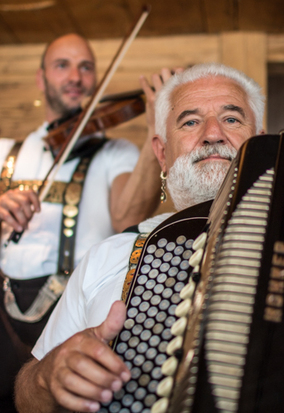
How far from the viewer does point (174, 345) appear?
0.62 m

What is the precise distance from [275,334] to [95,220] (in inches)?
48.2

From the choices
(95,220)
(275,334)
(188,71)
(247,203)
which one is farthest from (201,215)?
(95,220)

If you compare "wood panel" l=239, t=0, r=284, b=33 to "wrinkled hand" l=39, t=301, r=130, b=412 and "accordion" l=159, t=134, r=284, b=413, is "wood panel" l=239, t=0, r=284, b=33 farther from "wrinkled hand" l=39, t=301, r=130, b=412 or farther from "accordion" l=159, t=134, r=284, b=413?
"wrinkled hand" l=39, t=301, r=130, b=412

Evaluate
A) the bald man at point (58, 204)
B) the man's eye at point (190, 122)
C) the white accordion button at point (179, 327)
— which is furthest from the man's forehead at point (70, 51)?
the white accordion button at point (179, 327)

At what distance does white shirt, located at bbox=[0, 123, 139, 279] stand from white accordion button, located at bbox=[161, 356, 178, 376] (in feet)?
3.37

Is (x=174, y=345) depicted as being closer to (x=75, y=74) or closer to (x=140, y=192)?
(x=140, y=192)

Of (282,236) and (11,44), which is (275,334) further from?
(11,44)

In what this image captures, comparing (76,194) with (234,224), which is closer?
(234,224)

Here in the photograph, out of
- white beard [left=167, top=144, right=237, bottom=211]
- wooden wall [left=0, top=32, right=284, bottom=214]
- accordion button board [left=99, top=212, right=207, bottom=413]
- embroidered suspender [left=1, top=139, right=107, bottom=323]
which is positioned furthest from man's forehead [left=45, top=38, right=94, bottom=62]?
accordion button board [left=99, top=212, right=207, bottom=413]

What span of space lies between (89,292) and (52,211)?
0.72 m

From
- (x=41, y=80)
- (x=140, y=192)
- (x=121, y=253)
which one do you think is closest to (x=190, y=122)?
(x=121, y=253)

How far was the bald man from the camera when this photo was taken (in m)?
1.46

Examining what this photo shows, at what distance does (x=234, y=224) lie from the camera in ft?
2.07

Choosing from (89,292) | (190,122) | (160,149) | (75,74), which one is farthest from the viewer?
(75,74)
